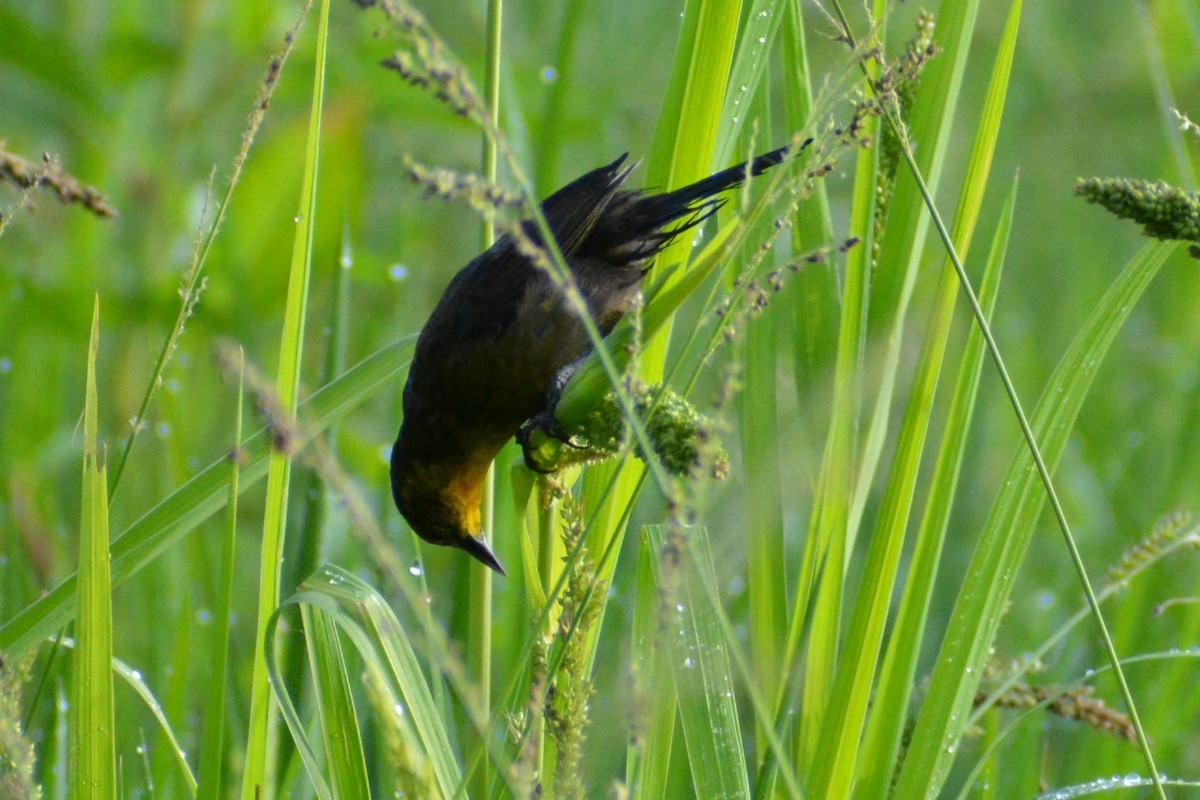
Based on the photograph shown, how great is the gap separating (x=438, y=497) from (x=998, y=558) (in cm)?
128

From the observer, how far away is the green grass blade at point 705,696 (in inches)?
56.7

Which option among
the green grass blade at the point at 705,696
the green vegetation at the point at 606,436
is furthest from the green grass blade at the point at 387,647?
the green grass blade at the point at 705,696

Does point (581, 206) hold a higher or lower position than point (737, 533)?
higher

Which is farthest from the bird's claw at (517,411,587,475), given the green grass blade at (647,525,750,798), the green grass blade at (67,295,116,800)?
the green grass blade at (67,295,116,800)

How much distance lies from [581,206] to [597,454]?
43.0 inches

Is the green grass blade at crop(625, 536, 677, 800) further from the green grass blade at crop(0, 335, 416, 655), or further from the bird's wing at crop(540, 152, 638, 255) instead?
the bird's wing at crop(540, 152, 638, 255)

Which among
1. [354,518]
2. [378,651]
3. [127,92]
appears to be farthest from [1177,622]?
[127,92]

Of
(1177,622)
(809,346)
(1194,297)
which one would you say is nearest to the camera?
(809,346)

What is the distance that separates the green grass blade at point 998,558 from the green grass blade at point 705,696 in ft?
0.96

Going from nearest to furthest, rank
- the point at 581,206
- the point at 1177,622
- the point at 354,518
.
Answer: the point at 354,518 < the point at 581,206 < the point at 1177,622

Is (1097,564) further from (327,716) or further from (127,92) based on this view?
(127,92)

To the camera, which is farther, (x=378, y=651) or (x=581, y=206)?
(x=581, y=206)

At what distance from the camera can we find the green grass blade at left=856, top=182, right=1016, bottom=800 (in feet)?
5.33

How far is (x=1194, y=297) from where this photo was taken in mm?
4078
